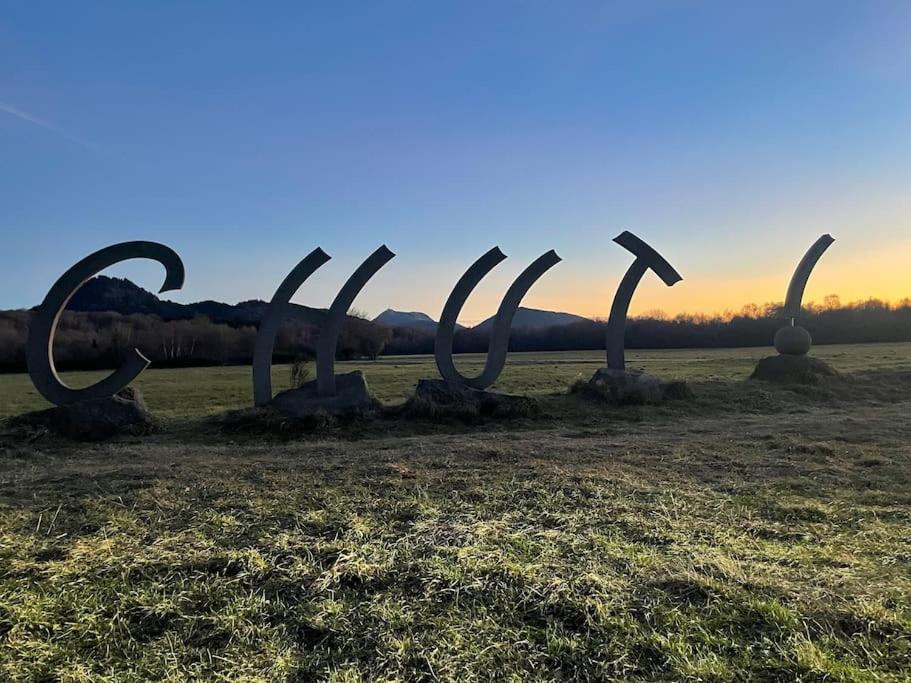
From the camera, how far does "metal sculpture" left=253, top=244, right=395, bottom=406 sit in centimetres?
1128

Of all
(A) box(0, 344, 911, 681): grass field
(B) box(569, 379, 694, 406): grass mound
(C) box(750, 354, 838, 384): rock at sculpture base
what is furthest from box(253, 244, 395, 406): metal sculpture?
(C) box(750, 354, 838, 384): rock at sculpture base

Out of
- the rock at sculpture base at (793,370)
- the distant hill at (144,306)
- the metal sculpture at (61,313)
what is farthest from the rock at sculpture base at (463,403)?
the distant hill at (144,306)

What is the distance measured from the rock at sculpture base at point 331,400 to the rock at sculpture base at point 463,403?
2.64ft

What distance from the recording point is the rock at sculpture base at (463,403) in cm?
1088

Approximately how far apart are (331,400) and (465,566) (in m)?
7.49

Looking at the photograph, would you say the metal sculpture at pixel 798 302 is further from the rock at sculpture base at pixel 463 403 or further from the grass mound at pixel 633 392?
the rock at sculpture base at pixel 463 403

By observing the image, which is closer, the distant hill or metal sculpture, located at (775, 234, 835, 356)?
metal sculpture, located at (775, 234, 835, 356)

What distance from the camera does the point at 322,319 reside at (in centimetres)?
1159

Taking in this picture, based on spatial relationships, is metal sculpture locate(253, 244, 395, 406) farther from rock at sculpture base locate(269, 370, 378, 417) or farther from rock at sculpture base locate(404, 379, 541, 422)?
rock at sculpture base locate(404, 379, 541, 422)

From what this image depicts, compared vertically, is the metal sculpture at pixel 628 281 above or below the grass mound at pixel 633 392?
above

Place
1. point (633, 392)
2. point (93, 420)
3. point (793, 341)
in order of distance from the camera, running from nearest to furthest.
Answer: point (93, 420) → point (633, 392) → point (793, 341)

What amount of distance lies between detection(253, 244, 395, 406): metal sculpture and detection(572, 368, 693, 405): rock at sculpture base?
472 cm

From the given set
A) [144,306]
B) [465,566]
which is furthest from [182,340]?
[465,566]

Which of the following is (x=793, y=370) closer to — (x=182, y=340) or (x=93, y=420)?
(x=93, y=420)
